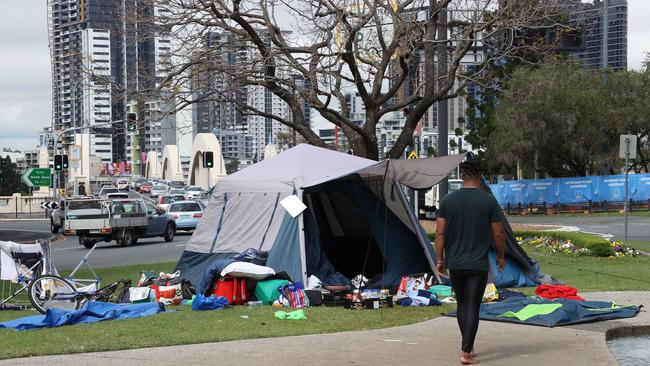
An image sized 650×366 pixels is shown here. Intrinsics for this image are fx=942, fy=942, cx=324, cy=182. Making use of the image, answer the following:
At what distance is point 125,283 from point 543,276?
22.6 feet

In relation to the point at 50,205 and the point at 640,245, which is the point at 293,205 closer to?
the point at 640,245

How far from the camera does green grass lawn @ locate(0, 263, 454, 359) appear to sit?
9.62 m

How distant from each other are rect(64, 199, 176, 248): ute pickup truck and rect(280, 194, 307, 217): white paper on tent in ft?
57.6

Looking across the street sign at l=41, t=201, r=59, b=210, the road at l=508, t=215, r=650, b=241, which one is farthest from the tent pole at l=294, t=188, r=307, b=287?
the street sign at l=41, t=201, r=59, b=210

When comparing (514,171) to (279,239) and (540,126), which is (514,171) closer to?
(540,126)

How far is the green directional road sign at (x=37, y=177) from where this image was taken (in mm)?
57138

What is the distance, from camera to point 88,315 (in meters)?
11.7

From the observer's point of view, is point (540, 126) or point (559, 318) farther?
point (540, 126)

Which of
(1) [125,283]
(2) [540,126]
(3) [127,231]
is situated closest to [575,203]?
(2) [540,126]

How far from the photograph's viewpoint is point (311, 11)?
19766 mm

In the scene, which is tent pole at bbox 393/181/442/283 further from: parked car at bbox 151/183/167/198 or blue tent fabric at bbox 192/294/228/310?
parked car at bbox 151/183/167/198


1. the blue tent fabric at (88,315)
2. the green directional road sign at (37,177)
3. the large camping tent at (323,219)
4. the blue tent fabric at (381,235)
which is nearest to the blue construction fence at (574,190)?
the green directional road sign at (37,177)

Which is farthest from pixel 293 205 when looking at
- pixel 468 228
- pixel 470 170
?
pixel 468 228

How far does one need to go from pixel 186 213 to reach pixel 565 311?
29.3 metres
